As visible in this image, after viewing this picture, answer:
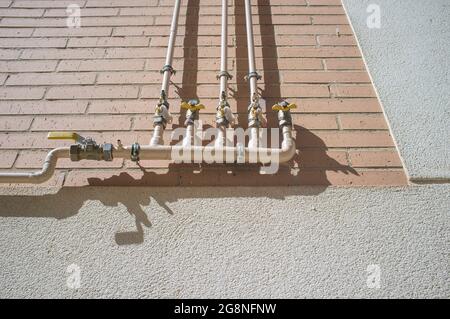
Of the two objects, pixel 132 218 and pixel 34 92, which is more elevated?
pixel 34 92

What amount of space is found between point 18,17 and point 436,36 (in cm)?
256

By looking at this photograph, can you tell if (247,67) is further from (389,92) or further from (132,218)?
(132,218)

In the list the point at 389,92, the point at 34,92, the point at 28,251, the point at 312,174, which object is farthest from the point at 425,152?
the point at 34,92

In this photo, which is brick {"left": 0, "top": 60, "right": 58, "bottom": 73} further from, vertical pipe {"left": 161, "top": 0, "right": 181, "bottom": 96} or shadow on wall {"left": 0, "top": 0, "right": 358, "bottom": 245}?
shadow on wall {"left": 0, "top": 0, "right": 358, "bottom": 245}

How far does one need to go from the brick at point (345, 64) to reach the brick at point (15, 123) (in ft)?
5.07

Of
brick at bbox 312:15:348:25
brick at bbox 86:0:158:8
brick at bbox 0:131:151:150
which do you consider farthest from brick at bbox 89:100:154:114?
brick at bbox 312:15:348:25

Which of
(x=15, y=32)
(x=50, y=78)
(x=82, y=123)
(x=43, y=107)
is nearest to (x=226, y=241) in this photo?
(x=82, y=123)

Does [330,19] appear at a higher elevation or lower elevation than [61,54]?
higher

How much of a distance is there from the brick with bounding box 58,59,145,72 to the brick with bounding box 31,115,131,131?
1.09 ft

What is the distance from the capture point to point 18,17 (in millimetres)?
1909

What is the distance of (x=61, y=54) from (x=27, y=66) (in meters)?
0.19

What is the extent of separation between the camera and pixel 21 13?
1.93m

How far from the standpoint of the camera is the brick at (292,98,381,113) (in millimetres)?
1465

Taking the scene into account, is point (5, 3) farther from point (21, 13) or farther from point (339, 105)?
point (339, 105)
